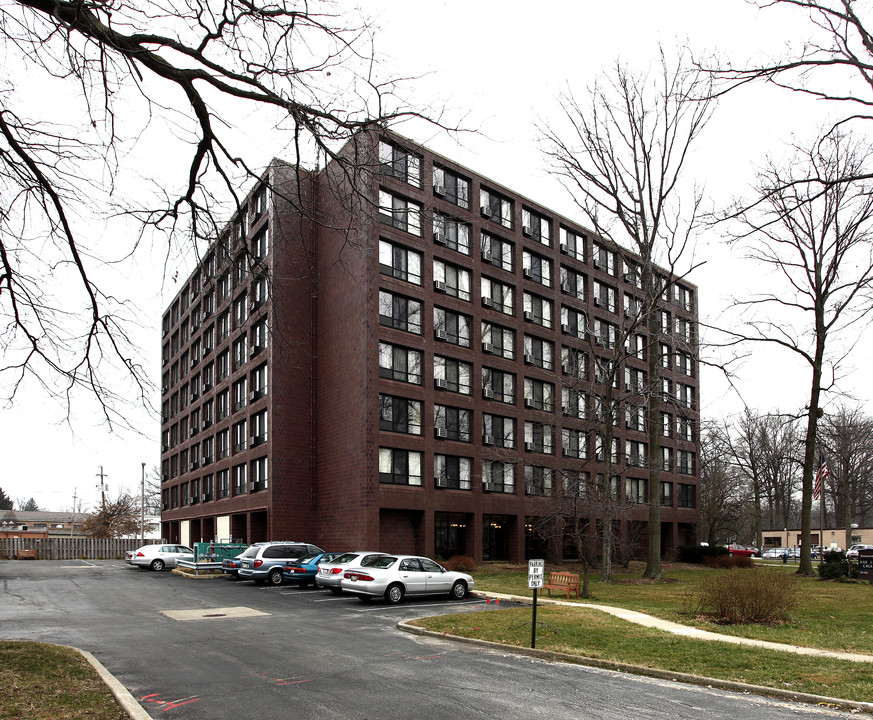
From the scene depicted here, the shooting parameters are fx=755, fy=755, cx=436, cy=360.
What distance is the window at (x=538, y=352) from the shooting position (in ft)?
161

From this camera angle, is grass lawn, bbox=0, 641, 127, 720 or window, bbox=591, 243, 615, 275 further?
window, bbox=591, 243, 615, 275

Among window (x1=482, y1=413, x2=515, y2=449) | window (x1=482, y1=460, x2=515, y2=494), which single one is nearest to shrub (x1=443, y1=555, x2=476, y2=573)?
window (x1=482, y1=460, x2=515, y2=494)

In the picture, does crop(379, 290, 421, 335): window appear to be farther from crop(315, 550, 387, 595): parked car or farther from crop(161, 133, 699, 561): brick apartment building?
crop(315, 550, 387, 595): parked car

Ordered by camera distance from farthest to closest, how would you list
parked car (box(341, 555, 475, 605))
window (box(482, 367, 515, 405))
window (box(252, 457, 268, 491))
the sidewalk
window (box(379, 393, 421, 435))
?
window (box(482, 367, 515, 405)) < window (box(252, 457, 268, 491)) < window (box(379, 393, 421, 435)) < parked car (box(341, 555, 475, 605)) < the sidewalk

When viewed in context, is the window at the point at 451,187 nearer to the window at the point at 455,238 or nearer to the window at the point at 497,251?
the window at the point at 455,238

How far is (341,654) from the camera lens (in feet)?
42.1

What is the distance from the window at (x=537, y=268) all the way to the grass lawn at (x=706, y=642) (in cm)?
2834

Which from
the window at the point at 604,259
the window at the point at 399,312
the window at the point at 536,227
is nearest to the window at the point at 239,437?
the window at the point at 399,312

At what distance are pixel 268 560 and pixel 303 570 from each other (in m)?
1.55

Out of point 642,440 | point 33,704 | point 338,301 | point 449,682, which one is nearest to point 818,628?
point 449,682

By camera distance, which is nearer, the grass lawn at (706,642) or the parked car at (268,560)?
the grass lawn at (706,642)

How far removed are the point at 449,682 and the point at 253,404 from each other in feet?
118

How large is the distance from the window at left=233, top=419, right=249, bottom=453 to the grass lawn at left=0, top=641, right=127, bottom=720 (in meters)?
36.3

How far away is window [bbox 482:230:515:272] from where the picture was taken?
46.6 meters
